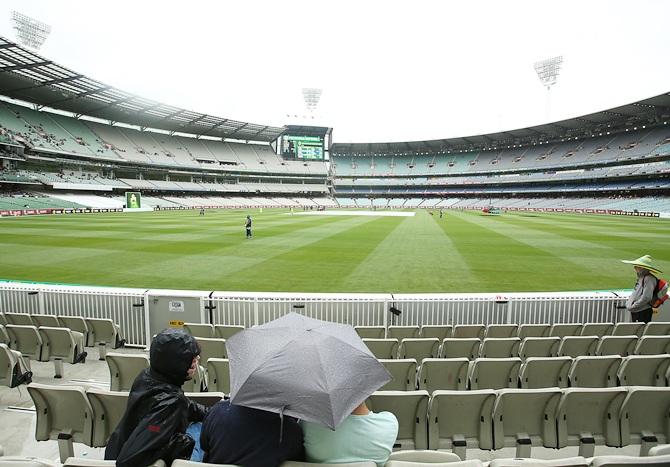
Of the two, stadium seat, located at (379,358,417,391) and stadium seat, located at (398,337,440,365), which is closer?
stadium seat, located at (379,358,417,391)

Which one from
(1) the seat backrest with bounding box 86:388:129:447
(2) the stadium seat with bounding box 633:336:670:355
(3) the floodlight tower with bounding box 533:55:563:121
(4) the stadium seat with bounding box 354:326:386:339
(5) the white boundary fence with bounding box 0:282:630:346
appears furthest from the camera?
(3) the floodlight tower with bounding box 533:55:563:121

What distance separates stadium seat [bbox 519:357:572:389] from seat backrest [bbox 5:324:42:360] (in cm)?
698

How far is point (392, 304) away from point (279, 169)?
100 m

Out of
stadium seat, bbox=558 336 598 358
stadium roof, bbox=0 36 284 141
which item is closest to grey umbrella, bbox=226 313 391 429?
stadium seat, bbox=558 336 598 358

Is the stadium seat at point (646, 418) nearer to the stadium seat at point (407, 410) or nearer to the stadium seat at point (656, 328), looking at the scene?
the stadium seat at point (407, 410)

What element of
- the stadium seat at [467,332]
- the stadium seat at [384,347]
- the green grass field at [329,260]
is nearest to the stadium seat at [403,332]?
the stadium seat at [467,332]

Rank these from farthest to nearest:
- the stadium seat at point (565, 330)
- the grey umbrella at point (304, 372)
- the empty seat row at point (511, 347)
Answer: the stadium seat at point (565, 330)
the empty seat row at point (511, 347)
the grey umbrella at point (304, 372)

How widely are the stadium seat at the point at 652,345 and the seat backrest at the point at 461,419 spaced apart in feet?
11.2

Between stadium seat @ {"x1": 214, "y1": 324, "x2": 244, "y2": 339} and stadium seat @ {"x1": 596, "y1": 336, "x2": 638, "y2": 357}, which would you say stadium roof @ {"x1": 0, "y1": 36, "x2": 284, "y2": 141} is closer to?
stadium seat @ {"x1": 214, "y1": 324, "x2": 244, "y2": 339}

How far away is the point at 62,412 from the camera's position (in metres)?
3.54

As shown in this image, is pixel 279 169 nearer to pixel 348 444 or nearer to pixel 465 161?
pixel 465 161

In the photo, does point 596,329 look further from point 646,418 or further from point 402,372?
point 402,372

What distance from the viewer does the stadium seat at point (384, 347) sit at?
17.6 feet

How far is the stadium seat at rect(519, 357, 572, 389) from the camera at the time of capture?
4383mm
